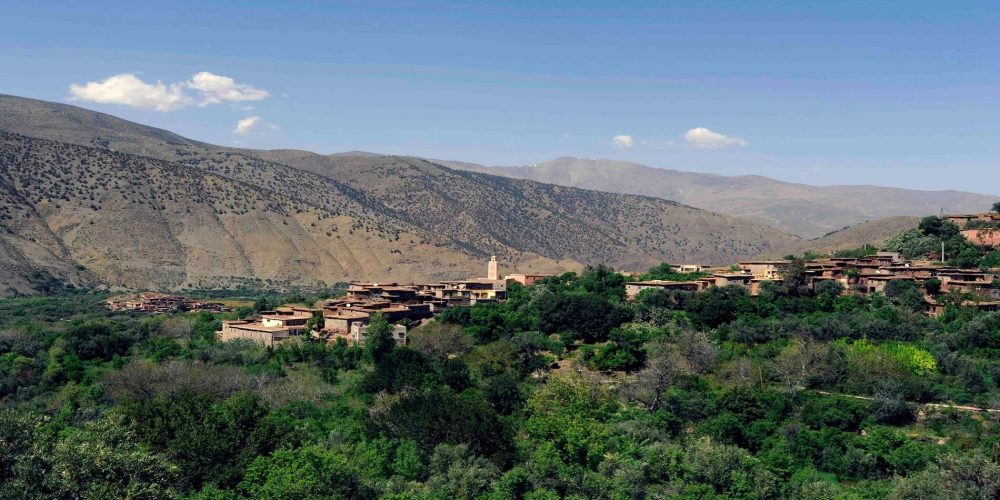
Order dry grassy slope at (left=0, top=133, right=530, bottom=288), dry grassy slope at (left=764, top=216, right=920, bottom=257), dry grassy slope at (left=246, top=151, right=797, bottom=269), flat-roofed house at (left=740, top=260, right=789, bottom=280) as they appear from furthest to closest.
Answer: dry grassy slope at (left=246, top=151, right=797, bottom=269) < dry grassy slope at (left=764, top=216, right=920, bottom=257) < dry grassy slope at (left=0, top=133, right=530, bottom=288) < flat-roofed house at (left=740, top=260, right=789, bottom=280)

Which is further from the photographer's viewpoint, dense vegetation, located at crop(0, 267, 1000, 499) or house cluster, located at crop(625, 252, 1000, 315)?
house cluster, located at crop(625, 252, 1000, 315)

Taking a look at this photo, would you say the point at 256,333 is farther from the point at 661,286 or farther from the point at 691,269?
the point at 691,269

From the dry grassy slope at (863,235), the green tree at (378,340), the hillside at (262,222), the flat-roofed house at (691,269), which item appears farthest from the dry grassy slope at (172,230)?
the green tree at (378,340)

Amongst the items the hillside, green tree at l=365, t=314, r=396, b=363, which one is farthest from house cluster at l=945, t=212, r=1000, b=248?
the hillside

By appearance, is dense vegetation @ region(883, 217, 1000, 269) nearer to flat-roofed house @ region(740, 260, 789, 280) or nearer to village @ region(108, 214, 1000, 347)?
village @ region(108, 214, 1000, 347)

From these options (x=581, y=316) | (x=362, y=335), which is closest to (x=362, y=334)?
(x=362, y=335)

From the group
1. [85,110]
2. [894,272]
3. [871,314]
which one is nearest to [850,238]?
[894,272]

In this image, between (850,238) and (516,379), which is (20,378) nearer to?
(516,379)

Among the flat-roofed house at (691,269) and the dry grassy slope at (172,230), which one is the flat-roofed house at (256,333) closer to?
the flat-roofed house at (691,269)
